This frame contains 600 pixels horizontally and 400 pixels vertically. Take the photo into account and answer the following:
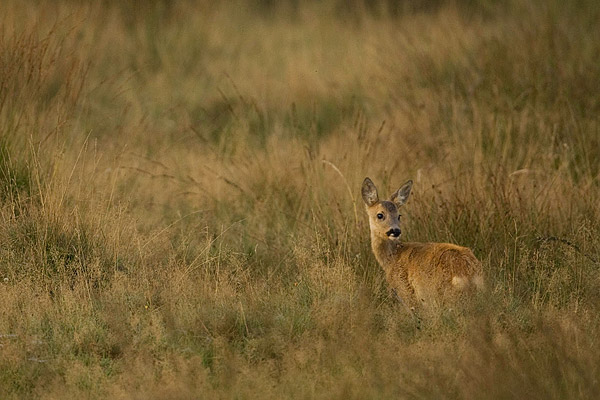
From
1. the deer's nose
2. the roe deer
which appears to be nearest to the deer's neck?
the roe deer

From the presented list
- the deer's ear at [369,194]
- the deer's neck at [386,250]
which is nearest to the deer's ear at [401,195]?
the deer's ear at [369,194]

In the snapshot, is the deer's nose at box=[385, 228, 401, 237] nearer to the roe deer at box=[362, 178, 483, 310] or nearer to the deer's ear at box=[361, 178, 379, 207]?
the roe deer at box=[362, 178, 483, 310]

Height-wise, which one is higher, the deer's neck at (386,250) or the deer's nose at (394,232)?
the deer's nose at (394,232)

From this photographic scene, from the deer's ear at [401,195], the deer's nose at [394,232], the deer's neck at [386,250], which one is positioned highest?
the deer's ear at [401,195]

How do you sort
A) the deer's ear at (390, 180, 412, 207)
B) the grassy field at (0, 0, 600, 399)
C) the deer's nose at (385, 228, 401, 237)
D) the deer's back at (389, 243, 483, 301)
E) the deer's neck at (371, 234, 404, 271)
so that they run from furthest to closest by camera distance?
1. the deer's ear at (390, 180, 412, 207)
2. the deer's neck at (371, 234, 404, 271)
3. the deer's nose at (385, 228, 401, 237)
4. the deer's back at (389, 243, 483, 301)
5. the grassy field at (0, 0, 600, 399)

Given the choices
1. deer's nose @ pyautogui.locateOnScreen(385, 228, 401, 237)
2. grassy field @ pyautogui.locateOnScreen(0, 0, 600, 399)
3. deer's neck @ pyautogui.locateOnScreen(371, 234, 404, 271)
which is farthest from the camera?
deer's neck @ pyautogui.locateOnScreen(371, 234, 404, 271)

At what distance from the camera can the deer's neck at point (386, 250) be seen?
7.42 metres

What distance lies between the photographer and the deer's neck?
7.42 meters

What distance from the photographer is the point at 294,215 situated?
358 inches

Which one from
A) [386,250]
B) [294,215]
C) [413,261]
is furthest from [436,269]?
[294,215]

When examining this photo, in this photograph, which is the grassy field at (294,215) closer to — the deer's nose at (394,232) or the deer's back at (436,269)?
the deer's back at (436,269)

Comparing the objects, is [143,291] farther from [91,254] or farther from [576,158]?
[576,158]

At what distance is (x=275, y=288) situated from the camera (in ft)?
23.3

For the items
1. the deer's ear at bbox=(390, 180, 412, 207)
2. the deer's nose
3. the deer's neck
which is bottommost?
the deer's neck
